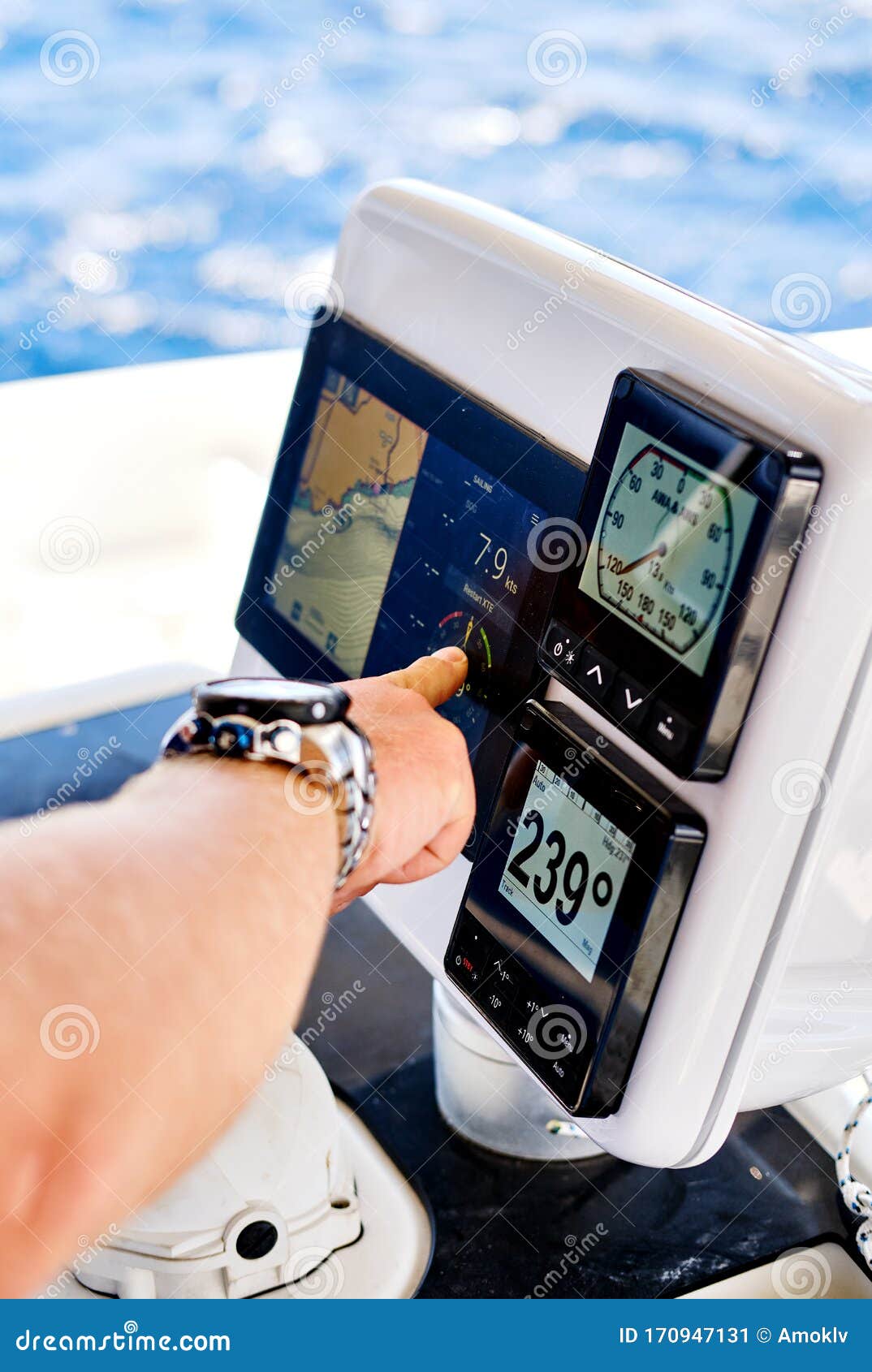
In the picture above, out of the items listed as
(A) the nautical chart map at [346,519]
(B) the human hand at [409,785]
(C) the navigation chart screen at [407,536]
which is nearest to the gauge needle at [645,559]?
(C) the navigation chart screen at [407,536]

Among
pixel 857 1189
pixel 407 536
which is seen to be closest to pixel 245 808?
pixel 407 536

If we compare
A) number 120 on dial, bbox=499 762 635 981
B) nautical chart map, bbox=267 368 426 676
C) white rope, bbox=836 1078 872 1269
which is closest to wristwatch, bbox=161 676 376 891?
number 120 on dial, bbox=499 762 635 981

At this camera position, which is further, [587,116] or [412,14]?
[587,116]

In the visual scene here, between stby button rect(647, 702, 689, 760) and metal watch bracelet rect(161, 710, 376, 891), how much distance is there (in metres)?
0.15

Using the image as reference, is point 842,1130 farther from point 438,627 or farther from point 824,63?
point 824,63

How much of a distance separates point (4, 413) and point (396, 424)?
3.69 feet

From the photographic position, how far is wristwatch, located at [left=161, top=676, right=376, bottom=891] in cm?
65

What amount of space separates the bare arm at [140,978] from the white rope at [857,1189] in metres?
0.51

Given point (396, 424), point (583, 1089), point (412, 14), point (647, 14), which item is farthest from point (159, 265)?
point (583, 1089)

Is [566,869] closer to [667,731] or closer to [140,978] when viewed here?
[667,731]

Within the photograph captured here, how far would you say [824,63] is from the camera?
549cm

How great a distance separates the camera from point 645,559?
25.8 inches

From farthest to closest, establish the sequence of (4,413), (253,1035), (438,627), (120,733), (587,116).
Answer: (587,116) → (4,413) → (120,733) → (438,627) → (253,1035)

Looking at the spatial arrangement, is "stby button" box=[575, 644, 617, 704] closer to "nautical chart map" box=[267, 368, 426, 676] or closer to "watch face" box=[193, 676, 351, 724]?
"watch face" box=[193, 676, 351, 724]
